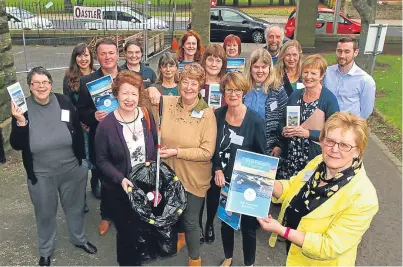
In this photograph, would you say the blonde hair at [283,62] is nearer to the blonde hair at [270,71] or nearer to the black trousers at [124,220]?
the blonde hair at [270,71]

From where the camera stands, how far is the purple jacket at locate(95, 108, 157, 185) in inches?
130

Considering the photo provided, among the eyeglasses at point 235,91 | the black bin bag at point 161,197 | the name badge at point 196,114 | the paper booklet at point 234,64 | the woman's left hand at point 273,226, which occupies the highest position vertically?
the paper booklet at point 234,64

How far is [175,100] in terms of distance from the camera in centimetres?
356

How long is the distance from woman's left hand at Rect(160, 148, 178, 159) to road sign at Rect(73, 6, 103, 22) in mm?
10157

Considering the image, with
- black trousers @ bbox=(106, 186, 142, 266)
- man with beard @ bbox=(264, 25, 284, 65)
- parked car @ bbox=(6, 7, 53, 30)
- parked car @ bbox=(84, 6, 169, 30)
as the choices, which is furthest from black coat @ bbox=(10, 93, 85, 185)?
parked car @ bbox=(6, 7, 53, 30)

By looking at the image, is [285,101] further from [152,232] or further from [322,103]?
[152,232]

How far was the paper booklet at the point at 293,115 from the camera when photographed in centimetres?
378

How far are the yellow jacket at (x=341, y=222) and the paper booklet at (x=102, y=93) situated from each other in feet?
8.02

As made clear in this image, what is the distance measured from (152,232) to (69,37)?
51.7 ft

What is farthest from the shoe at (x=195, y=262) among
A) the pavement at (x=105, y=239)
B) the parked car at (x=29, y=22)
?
the parked car at (x=29, y=22)

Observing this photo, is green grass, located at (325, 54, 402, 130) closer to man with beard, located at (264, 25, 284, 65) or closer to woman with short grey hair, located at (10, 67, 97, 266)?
man with beard, located at (264, 25, 284, 65)

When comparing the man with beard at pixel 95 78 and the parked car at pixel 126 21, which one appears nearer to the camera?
the man with beard at pixel 95 78

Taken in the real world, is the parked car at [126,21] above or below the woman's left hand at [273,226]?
above

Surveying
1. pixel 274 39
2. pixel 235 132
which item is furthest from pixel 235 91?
pixel 274 39
